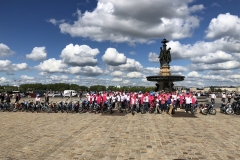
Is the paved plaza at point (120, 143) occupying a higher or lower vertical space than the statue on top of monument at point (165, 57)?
lower

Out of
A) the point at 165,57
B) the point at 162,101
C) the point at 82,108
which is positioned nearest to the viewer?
the point at 162,101

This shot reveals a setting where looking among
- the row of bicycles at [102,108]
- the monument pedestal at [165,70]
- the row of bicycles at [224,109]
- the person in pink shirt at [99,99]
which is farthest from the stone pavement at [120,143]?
the monument pedestal at [165,70]

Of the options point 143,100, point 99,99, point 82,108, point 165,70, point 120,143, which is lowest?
point 120,143

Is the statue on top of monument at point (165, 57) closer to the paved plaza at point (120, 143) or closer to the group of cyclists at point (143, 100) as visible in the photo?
the group of cyclists at point (143, 100)

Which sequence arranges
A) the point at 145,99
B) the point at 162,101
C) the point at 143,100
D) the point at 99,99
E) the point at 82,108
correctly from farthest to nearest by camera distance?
the point at 82,108, the point at 99,99, the point at 162,101, the point at 143,100, the point at 145,99

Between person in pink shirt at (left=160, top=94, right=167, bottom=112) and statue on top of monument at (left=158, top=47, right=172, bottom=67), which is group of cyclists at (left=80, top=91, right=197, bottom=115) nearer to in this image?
person in pink shirt at (left=160, top=94, right=167, bottom=112)

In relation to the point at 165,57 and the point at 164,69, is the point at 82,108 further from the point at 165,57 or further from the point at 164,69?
the point at 165,57

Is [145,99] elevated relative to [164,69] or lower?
lower

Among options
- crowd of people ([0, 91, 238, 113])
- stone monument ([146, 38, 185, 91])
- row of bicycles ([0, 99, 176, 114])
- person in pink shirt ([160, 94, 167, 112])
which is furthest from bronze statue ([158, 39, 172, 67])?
person in pink shirt ([160, 94, 167, 112])

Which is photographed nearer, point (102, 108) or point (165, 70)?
point (102, 108)

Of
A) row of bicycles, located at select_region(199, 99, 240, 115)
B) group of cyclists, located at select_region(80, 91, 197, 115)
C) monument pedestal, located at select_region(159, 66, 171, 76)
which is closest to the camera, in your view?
Answer: row of bicycles, located at select_region(199, 99, 240, 115)

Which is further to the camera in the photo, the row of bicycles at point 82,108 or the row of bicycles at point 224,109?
the row of bicycles at point 82,108

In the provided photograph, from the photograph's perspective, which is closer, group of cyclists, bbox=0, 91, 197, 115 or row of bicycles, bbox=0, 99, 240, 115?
row of bicycles, bbox=0, 99, 240, 115

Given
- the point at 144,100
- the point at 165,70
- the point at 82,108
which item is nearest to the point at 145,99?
the point at 144,100
